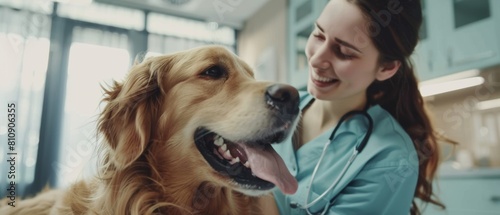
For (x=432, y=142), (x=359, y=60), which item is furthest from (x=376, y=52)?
(x=432, y=142)

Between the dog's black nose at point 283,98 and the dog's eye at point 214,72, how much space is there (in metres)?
0.17

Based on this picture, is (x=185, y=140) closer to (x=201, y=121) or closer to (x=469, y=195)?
(x=201, y=121)

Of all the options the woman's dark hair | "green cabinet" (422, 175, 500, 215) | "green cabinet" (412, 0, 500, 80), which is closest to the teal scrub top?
the woman's dark hair

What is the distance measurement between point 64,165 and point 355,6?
0.82 meters

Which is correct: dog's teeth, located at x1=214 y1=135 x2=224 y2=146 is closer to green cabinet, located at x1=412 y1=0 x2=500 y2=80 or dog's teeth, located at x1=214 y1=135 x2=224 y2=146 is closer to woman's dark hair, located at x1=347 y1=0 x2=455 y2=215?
woman's dark hair, located at x1=347 y1=0 x2=455 y2=215

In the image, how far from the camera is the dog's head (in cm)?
76

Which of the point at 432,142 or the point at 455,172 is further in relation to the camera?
the point at 455,172

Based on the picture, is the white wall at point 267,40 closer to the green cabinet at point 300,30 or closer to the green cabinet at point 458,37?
the green cabinet at point 300,30

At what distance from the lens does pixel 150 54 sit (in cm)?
96

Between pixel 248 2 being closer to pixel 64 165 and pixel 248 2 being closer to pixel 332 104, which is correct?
pixel 332 104

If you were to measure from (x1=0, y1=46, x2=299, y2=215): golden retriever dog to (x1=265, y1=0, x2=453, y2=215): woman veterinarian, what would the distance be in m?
0.21

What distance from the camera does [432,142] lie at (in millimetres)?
1194

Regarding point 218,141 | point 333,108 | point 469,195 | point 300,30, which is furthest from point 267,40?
point 469,195

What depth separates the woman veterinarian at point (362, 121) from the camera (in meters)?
0.92
